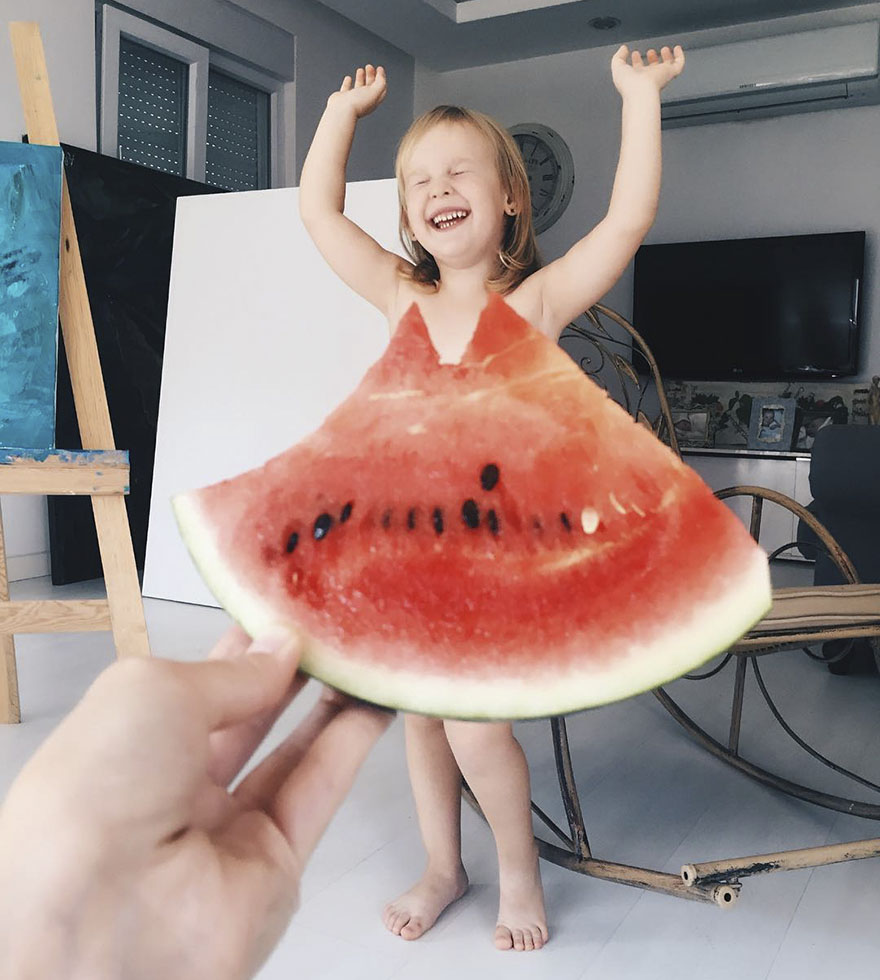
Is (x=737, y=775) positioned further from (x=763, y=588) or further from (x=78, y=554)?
(x=78, y=554)

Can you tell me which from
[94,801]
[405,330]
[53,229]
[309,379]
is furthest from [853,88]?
[94,801]

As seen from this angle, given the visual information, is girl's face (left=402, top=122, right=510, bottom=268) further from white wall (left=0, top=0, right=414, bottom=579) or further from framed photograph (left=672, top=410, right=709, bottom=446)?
framed photograph (left=672, top=410, right=709, bottom=446)

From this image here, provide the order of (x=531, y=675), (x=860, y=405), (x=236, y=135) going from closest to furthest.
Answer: (x=531, y=675), (x=236, y=135), (x=860, y=405)

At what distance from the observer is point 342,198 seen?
0.96 metres

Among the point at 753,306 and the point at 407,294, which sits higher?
the point at 753,306

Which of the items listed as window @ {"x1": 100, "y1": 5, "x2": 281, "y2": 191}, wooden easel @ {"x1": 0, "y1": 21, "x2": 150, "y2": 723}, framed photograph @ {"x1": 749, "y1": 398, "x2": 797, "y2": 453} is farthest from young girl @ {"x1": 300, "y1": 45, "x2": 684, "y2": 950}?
framed photograph @ {"x1": 749, "y1": 398, "x2": 797, "y2": 453}

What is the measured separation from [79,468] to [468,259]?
2.84 ft

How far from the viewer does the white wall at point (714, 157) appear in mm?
4449

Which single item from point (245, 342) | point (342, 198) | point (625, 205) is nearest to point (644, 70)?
point (625, 205)

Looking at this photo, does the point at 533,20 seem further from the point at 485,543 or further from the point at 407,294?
the point at 485,543

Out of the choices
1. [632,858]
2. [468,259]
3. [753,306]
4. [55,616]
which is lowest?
[632,858]

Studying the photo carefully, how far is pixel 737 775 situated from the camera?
1.83 metres

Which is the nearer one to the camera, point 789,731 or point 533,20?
point 789,731

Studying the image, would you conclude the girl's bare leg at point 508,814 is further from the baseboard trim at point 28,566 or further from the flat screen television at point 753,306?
the flat screen television at point 753,306
